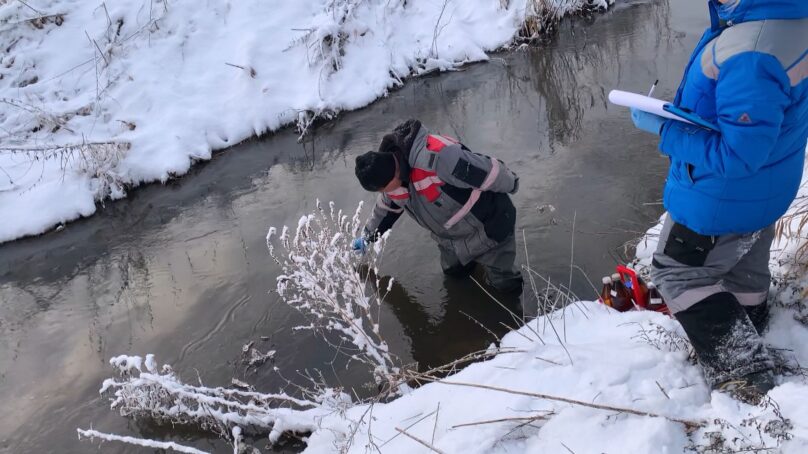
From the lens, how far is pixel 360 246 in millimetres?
4312

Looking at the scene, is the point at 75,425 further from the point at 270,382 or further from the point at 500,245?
the point at 500,245

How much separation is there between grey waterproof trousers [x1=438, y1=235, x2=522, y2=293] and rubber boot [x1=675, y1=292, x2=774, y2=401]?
5.71 ft

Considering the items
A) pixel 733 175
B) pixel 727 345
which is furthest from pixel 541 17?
pixel 727 345

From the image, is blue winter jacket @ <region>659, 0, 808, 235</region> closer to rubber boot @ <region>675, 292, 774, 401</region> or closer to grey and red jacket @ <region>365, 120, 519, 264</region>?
rubber boot @ <region>675, 292, 774, 401</region>

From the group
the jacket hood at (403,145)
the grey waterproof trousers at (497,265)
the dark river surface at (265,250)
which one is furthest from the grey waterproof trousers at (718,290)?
the dark river surface at (265,250)

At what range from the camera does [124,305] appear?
5.15 meters

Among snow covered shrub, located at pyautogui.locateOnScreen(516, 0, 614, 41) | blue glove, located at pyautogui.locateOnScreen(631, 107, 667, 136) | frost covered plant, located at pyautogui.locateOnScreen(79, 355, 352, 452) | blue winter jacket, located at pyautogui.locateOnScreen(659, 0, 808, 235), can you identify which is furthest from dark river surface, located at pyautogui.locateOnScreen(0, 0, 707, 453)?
blue glove, located at pyautogui.locateOnScreen(631, 107, 667, 136)

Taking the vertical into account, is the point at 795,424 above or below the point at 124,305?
above

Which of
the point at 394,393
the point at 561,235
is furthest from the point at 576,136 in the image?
the point at 394,393

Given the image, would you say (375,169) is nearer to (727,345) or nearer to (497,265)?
(497,265)

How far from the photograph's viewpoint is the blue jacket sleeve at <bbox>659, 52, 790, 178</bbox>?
1881mm

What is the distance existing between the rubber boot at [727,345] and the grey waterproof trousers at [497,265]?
5.71 feet

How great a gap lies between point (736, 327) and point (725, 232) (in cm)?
40

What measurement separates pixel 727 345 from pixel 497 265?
198 centimetres
